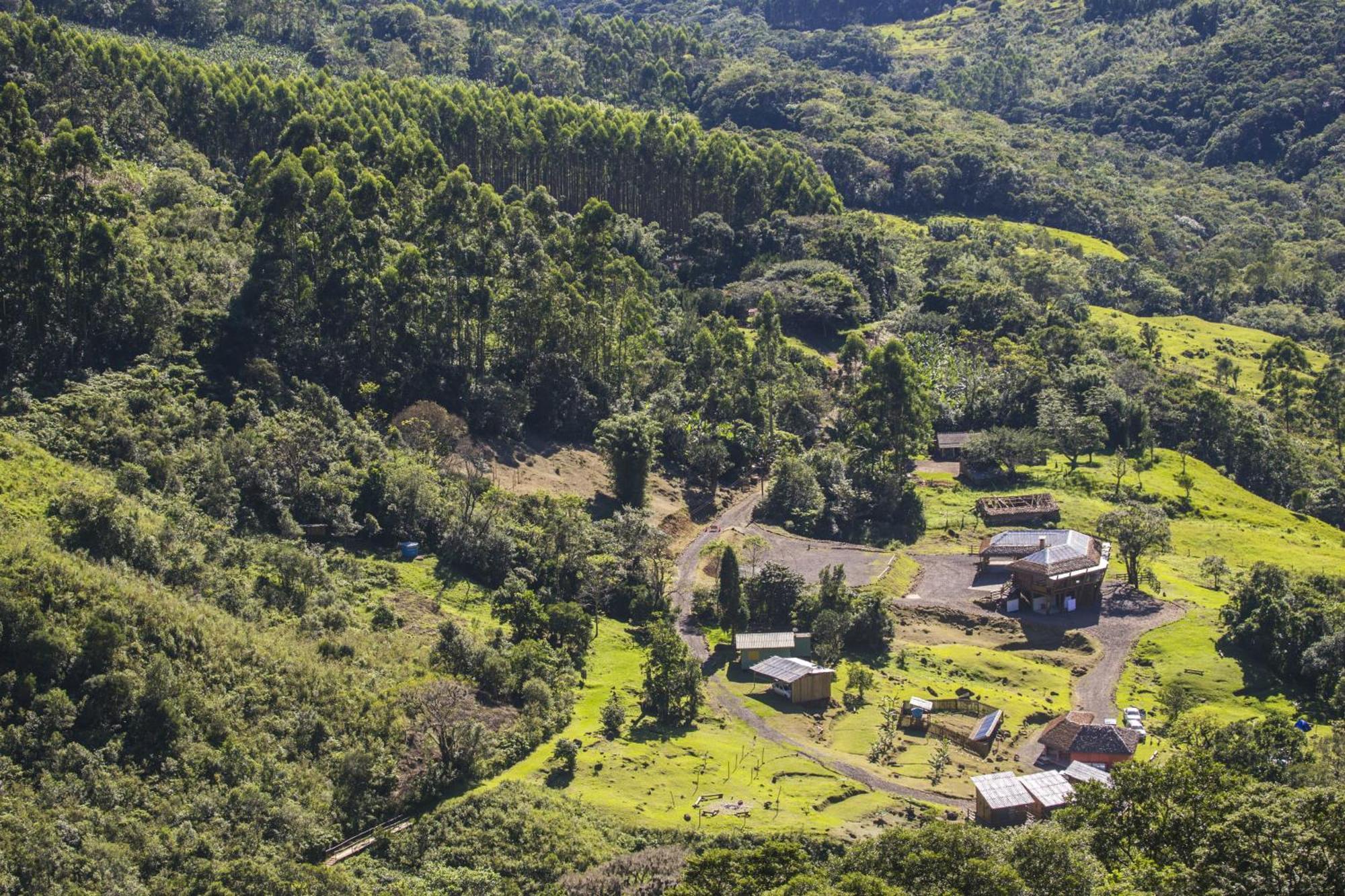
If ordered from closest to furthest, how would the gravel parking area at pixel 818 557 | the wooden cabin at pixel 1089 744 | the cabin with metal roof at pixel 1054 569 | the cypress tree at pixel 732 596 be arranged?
the wooden cabin at pixel 1089 744 < the cypress tree at pixel 732 596 < the cabin with metal roof at pixel 1054 569 < the gravel parking area at pixel 818 557

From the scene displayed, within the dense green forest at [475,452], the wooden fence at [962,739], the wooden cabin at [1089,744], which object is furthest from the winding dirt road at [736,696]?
the wooden cabin at [1089,744]

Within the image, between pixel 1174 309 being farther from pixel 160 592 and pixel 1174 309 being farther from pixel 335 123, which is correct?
pixel 160 592

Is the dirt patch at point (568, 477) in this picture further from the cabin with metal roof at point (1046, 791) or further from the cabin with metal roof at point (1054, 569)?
the cabin with metal roof at point (1046, 791)

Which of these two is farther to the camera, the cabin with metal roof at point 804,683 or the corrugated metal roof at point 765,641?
the corrugated metal roof at point 765,641

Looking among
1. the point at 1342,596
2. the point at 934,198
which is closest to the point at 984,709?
the point at 1342,596

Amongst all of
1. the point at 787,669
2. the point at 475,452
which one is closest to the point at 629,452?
the point at 475,452

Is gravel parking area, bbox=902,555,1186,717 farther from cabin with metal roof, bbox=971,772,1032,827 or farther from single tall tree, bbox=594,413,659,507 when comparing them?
single tall tree, bbox=594,413,659,507

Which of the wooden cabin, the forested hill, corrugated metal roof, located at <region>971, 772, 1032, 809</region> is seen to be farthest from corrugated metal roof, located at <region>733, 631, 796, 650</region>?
the forested hill
